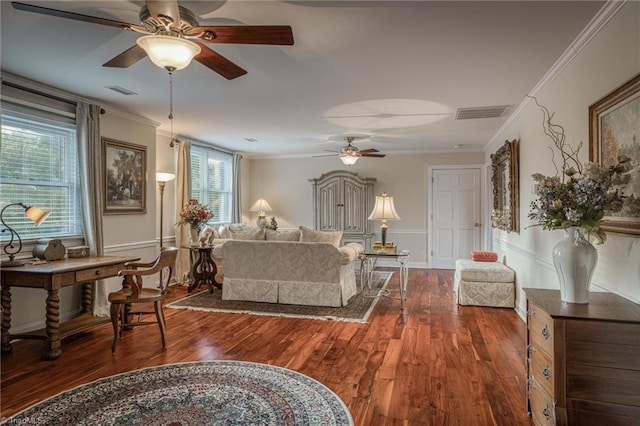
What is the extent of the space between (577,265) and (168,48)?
250cm

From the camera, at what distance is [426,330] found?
3.93m

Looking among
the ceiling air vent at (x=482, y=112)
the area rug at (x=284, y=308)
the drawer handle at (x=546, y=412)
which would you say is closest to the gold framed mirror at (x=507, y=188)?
the ceiling air vent at (x=482, y=112)

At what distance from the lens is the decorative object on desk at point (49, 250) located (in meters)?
3.65

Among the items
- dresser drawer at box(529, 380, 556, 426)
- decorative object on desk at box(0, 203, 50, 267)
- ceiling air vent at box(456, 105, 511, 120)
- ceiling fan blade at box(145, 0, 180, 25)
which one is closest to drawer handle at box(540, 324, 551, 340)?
dresser drawer at box(529, 380, 556, 426)

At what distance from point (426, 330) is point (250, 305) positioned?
221 centimetres

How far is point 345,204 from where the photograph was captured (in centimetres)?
819

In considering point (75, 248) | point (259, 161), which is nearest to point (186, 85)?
point (75, 248)

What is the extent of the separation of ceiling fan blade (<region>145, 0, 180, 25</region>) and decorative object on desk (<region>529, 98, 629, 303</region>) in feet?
7.21

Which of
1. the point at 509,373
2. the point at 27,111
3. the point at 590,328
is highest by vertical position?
the point at 27,111

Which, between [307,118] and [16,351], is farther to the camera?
[307,118]

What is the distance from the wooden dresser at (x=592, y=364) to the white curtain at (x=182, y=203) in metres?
5.41

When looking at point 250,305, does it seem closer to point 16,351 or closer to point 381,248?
point 381,248

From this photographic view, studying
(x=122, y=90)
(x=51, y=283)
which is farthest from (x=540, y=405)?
(x=122, y=90)

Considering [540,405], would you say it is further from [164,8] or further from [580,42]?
[164,8]
